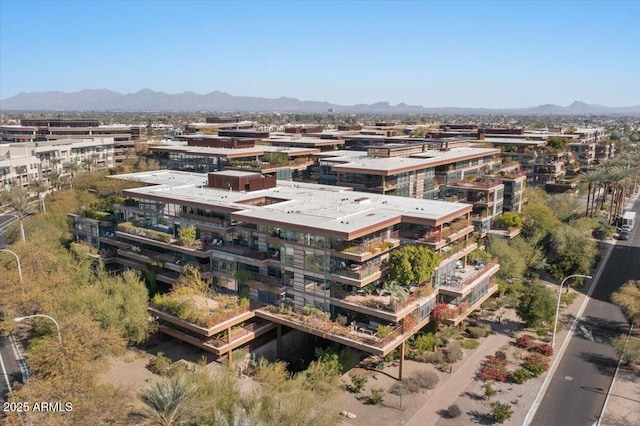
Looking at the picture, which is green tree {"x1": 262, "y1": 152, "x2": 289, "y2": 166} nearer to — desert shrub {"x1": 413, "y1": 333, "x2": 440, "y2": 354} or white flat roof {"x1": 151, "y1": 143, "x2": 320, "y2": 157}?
white flat roof {"x1": 151, "y1": 143, "x2": 320, "y2": 157}

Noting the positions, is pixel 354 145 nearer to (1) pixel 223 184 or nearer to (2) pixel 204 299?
(1) pixel 223 184

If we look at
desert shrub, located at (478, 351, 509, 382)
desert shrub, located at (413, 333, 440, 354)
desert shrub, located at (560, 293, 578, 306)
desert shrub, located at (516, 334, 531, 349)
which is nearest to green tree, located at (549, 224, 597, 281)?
desert shrub, located at (560, 293, 578, 306)

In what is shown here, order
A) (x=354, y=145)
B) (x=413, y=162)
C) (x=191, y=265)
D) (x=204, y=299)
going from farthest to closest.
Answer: (x=354, y=145)
(x=413, y=162)
(x=191, y=265)
(x=204, y=299)

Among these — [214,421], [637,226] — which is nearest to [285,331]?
[214,421]

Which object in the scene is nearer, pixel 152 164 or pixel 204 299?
pixel 204 299

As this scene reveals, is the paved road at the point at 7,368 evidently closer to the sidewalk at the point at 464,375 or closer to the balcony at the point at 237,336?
the balcony at the point at 237,336

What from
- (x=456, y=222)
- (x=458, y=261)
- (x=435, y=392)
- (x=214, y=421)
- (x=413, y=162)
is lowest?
(x=435, y=392)

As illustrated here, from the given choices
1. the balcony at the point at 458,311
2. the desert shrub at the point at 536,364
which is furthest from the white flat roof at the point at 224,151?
the desert shrub at the point at 536,364
